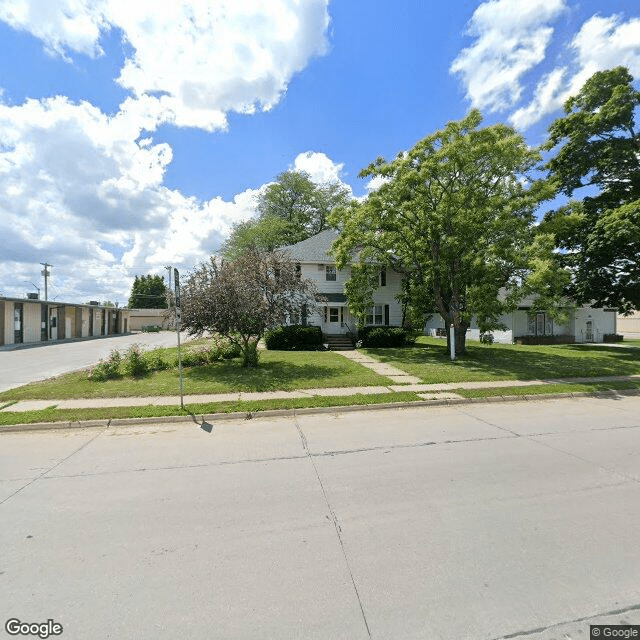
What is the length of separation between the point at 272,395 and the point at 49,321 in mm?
31401

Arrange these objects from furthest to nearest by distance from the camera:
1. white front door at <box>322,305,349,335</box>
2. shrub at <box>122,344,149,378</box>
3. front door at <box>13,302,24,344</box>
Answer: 1. front door at <box>13,302,24,344</box>
2. white front door at <box>322,305,349,335</box>
3. shrub at <box>122,344,149,378</box>

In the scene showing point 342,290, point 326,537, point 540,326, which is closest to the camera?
point 326,537

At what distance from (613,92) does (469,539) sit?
990 inches

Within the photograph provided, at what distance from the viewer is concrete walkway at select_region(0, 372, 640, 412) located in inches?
343

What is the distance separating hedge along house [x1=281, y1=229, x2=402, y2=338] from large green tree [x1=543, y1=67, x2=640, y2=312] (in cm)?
1012

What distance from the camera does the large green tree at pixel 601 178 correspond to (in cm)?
1897

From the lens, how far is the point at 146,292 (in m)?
76.6

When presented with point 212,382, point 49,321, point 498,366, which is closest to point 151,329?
point 49,321

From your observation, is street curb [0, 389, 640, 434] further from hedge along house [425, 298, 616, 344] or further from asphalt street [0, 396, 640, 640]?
hedge along house [425, 298, 616, 344]

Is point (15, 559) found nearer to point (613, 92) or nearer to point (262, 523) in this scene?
point (262, 523)

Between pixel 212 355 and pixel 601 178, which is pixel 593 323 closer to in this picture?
pixel 601 178

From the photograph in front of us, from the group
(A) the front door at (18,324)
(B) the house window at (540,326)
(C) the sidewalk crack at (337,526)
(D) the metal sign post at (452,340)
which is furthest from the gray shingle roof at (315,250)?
(A) the front door at (18,324)
